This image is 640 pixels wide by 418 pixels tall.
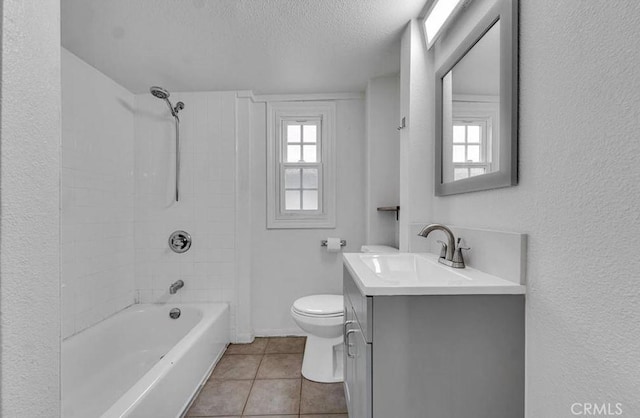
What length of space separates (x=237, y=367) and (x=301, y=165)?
65.5 inches

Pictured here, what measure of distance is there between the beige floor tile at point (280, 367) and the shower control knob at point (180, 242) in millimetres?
1119

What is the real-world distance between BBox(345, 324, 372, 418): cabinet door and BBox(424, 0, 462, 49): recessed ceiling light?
4.60 feet

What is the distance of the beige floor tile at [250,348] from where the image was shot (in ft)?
7.79

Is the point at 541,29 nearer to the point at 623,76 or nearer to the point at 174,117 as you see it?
the point at 623,76

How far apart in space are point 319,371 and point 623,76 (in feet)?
6.54

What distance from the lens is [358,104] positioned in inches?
104


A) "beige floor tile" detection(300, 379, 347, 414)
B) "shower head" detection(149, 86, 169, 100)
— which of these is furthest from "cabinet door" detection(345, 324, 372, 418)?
"shower head" detection(149, 86, 169, 100)

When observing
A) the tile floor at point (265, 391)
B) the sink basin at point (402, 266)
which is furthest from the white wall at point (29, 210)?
the tile floor at point (265, 391)

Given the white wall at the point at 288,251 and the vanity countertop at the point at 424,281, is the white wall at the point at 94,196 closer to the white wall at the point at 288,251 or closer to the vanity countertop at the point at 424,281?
the white wall at the point at 288,251

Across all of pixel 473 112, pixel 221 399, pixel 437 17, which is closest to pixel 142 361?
pixel 221 399

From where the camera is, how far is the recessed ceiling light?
1.33 meters

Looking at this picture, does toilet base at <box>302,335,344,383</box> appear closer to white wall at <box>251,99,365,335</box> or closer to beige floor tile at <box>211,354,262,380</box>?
beige floor tile at <box>211,354,262,380</box>

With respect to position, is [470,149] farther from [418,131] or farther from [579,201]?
[579,201]

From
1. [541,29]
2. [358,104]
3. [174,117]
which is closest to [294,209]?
[358,104]
